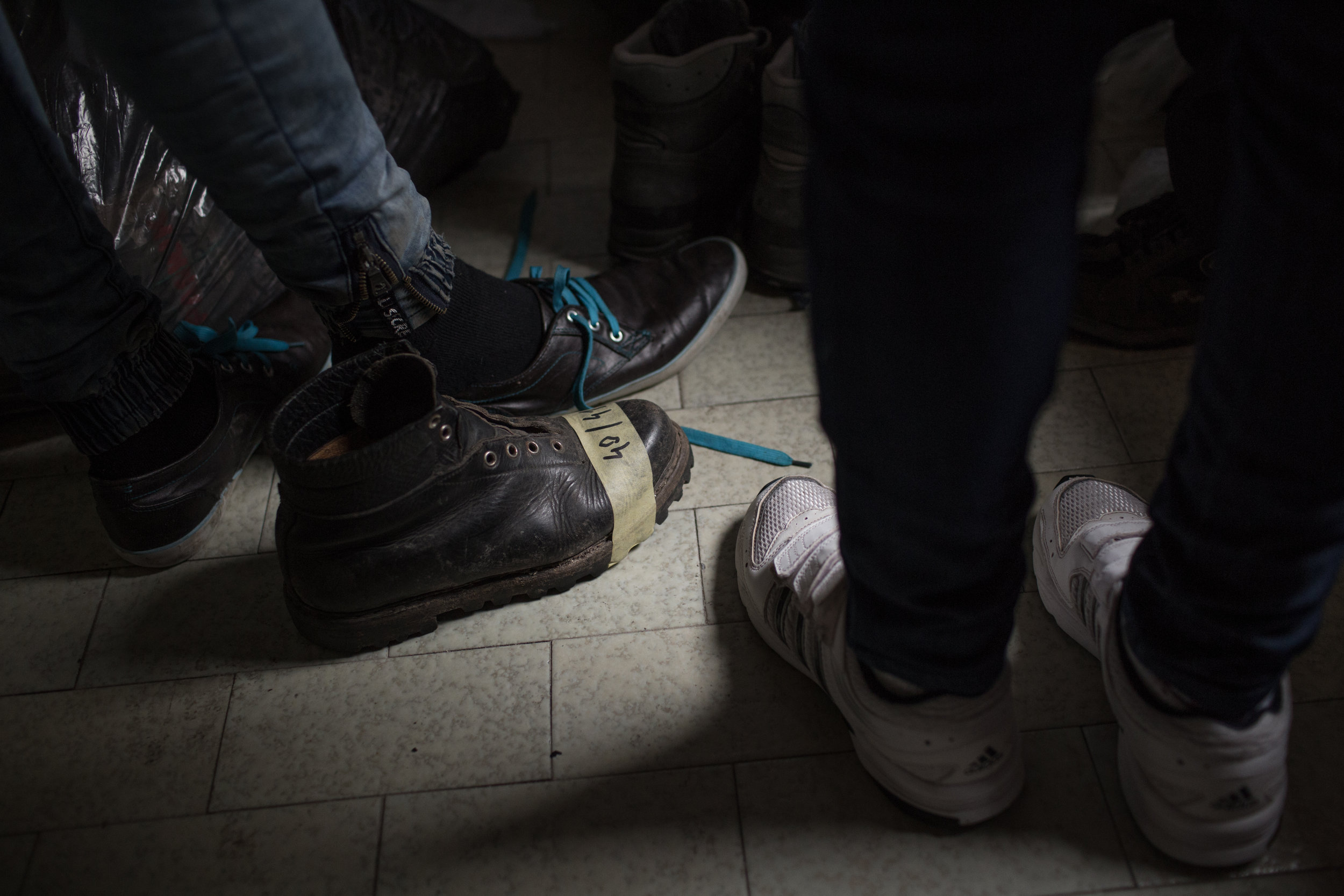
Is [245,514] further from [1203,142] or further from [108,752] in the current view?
[1203,142]

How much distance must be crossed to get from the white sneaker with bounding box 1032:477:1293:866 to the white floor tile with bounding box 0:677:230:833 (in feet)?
2.81

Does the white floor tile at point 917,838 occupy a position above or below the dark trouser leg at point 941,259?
below

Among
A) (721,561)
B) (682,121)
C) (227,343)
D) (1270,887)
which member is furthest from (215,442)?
(1270,887)

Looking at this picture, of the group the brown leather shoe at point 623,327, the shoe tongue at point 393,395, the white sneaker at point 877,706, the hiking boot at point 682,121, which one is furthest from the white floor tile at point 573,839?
the hiking boot at point 682,121

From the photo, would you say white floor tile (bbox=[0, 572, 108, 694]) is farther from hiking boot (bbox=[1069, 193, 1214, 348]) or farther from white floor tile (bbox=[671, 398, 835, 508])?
hiking boot (bbox=[1069, 193, 1214, 348])

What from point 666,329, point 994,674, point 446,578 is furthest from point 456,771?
point 666,329

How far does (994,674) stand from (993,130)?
0.44m

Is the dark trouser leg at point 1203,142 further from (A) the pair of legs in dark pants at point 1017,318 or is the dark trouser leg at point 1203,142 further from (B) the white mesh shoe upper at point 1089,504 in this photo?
(A) the pair of legs in dark pants at point 1017,318

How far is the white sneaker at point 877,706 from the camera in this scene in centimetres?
69

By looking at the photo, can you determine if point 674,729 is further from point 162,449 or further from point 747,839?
point 162,449

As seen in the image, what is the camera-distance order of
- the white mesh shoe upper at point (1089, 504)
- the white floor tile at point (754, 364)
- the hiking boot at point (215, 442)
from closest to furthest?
the white mesh shoe upper at point (1089, 504), the hiking boot at point (215, 442), the white floor tile at point (754, 364)

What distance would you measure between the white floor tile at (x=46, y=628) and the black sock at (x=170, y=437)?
15cm

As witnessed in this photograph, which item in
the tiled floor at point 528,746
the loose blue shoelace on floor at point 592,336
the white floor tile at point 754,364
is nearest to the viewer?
the tiled floor at point 528,746

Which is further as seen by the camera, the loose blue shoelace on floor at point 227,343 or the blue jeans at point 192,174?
the loose blue shoelace on floor at point 227,343
